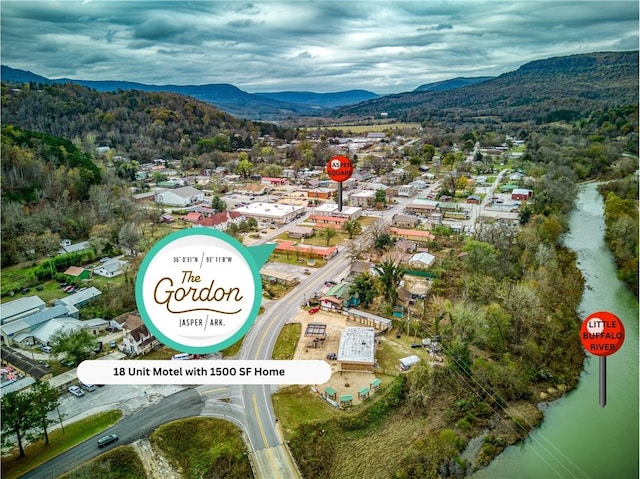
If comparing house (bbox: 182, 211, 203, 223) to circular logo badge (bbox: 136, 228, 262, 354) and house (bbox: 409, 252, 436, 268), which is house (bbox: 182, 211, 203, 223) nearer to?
house (bbox: 409, 252, 436, 268)

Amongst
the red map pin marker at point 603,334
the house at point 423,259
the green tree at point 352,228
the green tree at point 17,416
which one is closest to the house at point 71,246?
the green tree at point 352,228

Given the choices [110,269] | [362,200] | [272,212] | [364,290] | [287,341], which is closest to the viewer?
[287,341]

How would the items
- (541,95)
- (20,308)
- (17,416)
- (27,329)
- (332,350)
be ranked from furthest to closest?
(541,95)
(20,308)
(27,329)
(332,350)
(17,416)

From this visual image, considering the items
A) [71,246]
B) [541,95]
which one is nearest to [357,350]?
[71,246]

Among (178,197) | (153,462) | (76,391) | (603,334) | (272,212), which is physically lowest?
(153,462)

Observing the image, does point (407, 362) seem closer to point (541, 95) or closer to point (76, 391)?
point (76, 391)

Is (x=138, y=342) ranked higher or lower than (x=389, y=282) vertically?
lower

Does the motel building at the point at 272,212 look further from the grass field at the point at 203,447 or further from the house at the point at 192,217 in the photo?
the grass field at the point at 203,447

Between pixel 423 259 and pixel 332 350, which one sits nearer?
pixel 332 350

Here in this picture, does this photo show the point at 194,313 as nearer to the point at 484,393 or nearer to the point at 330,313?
the point at 484,393
